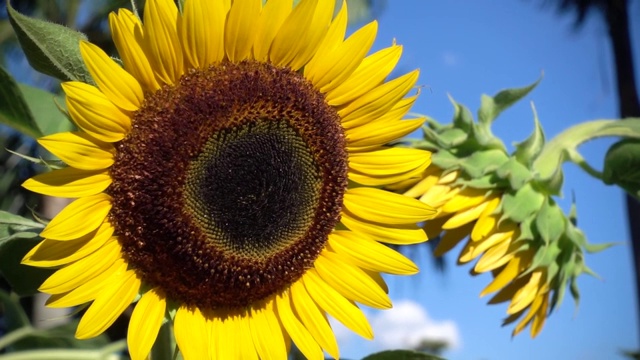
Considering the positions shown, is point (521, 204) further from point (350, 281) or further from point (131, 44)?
point (131, 44)

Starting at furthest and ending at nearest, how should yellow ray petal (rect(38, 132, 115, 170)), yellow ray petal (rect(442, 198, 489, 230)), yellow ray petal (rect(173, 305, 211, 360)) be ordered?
yellow ray petal (rect(442, 198, 489, 230))
yellow ray petal (rect(173, 305, 211, 360))
yellow ray petal (rect(38, 132, 115, 170))

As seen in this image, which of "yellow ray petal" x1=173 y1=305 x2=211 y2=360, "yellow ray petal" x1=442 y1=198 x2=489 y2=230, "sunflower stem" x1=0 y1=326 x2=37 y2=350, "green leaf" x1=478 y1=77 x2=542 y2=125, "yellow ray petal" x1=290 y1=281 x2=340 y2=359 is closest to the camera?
"yellow ray petal" x1=173 y1=305 x2=211 y2=360

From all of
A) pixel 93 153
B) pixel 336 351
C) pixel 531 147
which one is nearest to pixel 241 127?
pixel 93 153

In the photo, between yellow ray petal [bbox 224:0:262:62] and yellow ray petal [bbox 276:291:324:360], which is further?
yellow ray petal [bbox 276:291:324:360]

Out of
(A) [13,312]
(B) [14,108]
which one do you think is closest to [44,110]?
(B) [14,108]

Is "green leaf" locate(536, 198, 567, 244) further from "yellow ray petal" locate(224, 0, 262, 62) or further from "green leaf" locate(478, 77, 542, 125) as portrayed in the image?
"yellow ray petal" locate(224, 0, 262, 62)

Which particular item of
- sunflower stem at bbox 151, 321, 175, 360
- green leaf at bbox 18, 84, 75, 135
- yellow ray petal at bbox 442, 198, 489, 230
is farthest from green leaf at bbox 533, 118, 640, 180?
green leaf at bbox 18, 84, 75, 135
